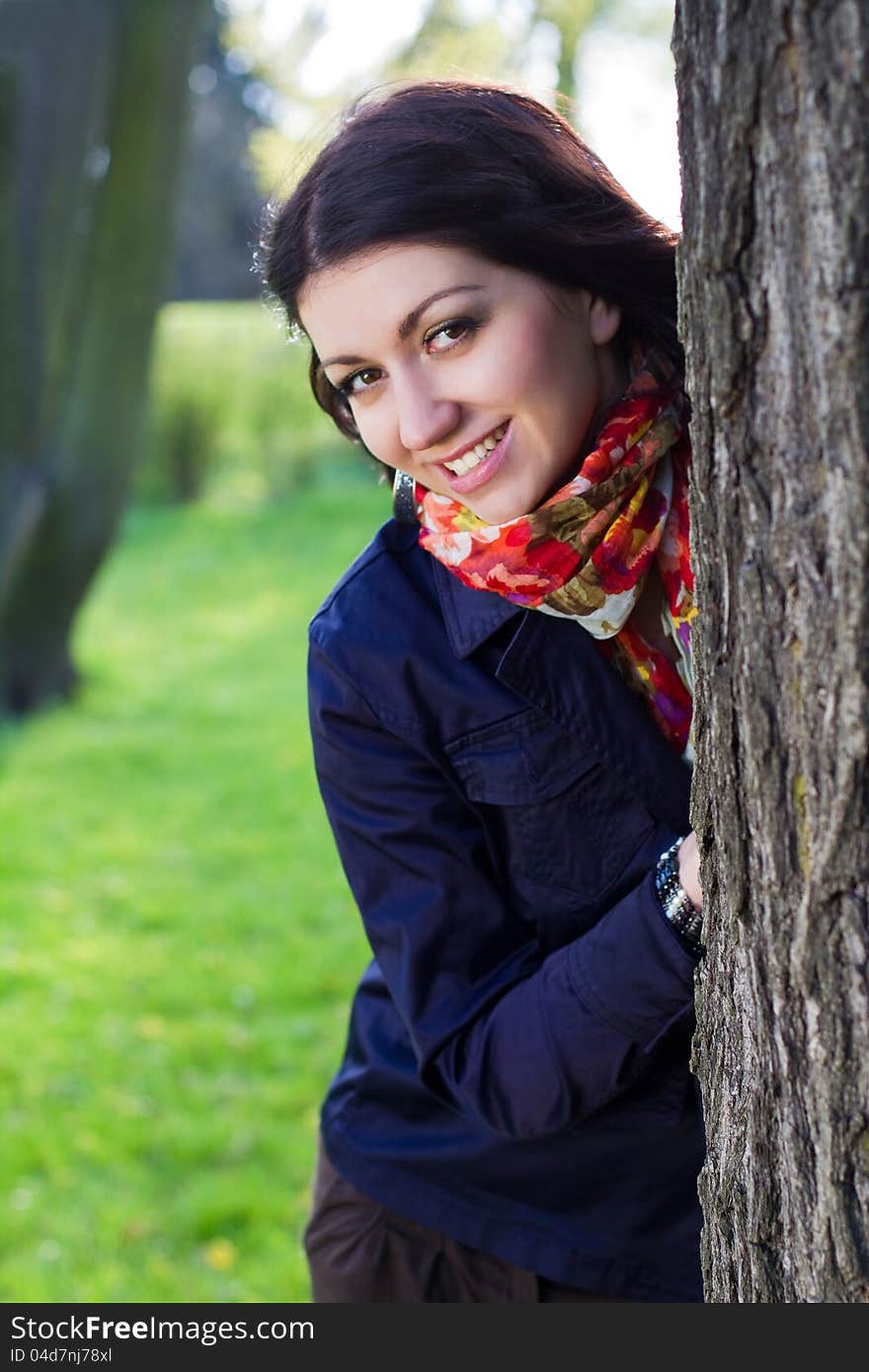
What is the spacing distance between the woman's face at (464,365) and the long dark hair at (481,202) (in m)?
0.03

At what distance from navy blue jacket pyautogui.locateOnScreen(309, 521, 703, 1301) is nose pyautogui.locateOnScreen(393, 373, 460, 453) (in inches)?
9.2

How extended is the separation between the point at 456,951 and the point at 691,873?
36 centimetres

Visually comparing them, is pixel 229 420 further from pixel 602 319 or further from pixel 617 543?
pixel 617 543

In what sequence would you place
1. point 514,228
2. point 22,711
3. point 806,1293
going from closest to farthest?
point 806,1293
point 514,228
point 22,711

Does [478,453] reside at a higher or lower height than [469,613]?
higher

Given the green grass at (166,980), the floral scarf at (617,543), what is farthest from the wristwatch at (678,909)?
the green grass at (166,980)

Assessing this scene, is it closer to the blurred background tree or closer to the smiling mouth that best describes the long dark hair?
the smiling mouth

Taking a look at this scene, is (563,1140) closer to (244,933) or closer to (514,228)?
(514,228)

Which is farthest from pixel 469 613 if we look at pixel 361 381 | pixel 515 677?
pixel 361 381

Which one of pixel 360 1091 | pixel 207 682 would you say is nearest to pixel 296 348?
pixel 207 682

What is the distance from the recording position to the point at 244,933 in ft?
17.6

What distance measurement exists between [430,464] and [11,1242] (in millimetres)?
2638

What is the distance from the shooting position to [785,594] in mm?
1184

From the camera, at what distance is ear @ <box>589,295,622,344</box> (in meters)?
1.76
